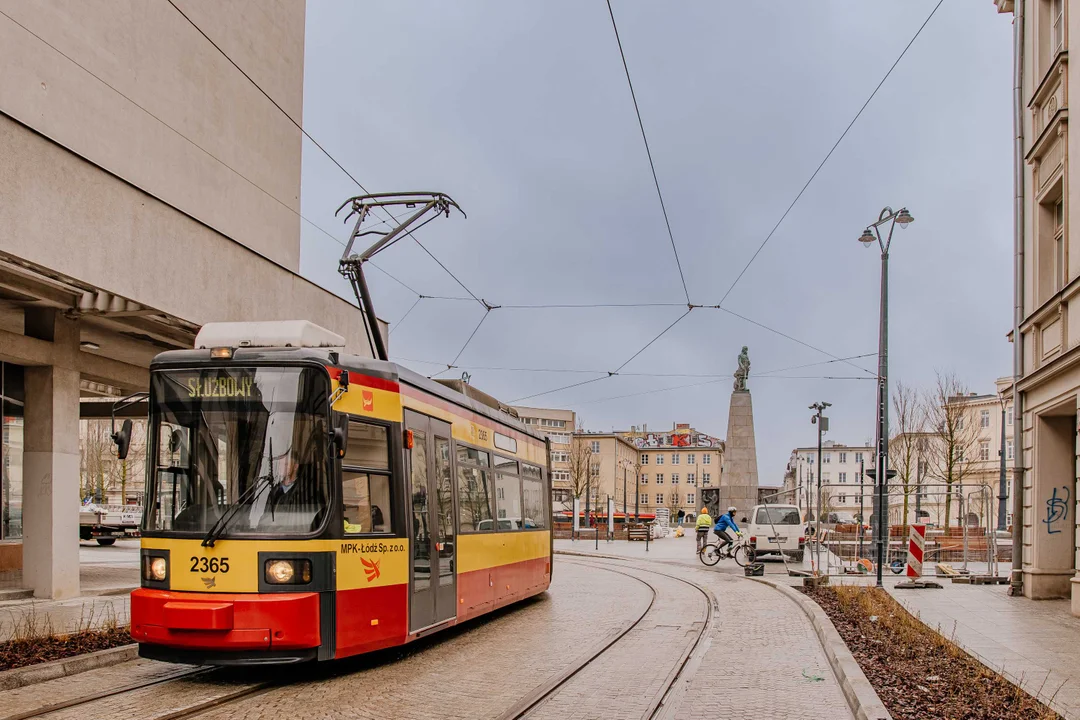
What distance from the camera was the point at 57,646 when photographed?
9906mm

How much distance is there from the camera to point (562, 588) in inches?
800

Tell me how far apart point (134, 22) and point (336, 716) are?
1600cm

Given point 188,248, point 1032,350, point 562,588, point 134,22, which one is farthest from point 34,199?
point 1032,350

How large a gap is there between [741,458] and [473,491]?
2913 cm

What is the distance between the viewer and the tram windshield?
29.0 ft

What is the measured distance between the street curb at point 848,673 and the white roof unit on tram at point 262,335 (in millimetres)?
5610

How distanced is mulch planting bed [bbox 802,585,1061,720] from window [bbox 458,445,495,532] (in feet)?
15.0

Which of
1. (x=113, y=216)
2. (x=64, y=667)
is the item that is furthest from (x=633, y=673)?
(x=113, y=216)

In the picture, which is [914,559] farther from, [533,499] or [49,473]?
[49,473]

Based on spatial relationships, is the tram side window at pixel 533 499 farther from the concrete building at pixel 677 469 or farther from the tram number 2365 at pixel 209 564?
the concrete building at pixel 677 469

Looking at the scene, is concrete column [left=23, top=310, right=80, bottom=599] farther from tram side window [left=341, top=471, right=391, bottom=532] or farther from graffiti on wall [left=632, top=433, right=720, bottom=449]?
graffiti on wall [left=632, top=433, right=720, bottom=449]

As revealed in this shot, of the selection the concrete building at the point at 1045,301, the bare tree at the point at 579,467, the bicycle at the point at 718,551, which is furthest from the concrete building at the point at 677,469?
the concrete building at the point at 1045,301

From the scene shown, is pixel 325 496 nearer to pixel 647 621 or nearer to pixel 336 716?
pixel 336 716

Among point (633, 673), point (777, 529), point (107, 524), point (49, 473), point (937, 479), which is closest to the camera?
point (633, 673)
